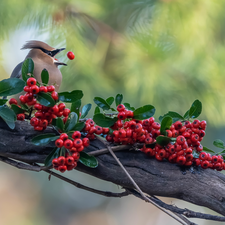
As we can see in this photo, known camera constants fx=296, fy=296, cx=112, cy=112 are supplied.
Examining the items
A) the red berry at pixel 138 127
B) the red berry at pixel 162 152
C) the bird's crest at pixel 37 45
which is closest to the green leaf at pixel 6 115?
the red berry at pixel 138 127

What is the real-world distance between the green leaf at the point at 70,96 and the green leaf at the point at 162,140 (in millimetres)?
288

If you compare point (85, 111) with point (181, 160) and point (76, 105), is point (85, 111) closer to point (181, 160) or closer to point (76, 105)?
point (76, 105)

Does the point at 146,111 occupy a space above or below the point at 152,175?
above

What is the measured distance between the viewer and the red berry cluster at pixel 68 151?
841 mm

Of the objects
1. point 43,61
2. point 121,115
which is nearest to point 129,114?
point 121,115

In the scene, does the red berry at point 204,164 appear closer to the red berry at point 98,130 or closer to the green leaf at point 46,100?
the red berry at point 98,130

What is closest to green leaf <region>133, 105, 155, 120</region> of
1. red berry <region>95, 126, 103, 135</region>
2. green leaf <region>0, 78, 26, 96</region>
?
red berry <region>95, 126, 103, 135</region>

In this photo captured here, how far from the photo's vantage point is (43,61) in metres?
1.46

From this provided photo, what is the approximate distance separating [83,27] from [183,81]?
74 cm

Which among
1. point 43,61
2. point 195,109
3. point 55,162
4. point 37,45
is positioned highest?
point 37,45

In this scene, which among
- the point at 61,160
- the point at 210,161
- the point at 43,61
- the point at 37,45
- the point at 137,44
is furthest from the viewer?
the point at 137,44

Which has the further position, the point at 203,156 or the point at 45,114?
the point at 203,156

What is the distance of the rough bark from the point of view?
94cm

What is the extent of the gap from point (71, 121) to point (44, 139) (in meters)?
0.10
